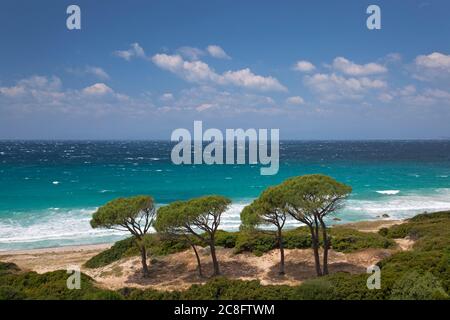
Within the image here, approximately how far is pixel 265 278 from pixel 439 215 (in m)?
21.9

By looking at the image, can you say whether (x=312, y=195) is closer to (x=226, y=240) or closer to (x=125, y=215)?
(x=226, y=240)

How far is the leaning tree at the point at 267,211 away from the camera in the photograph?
19.1 metres

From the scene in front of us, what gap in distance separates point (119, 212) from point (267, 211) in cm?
893

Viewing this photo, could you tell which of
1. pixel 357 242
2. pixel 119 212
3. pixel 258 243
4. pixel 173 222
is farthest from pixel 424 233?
pixel 119 212

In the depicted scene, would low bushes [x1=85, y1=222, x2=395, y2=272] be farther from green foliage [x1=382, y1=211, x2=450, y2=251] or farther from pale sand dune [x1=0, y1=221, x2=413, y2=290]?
green foliage [x1=382, y1=211, x2=450, y2=251]

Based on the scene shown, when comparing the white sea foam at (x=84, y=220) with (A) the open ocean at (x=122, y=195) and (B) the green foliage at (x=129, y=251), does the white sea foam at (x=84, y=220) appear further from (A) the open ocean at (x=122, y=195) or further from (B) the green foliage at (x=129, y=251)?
(B) the green foliage at (x=129, y=251)

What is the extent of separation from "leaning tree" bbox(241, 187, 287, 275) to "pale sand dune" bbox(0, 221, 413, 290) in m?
1.40

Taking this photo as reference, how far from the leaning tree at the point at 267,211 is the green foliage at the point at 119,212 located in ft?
21.6

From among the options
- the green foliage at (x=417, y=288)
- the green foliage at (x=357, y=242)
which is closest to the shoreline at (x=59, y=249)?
the green foliage at (x=357, y=242)

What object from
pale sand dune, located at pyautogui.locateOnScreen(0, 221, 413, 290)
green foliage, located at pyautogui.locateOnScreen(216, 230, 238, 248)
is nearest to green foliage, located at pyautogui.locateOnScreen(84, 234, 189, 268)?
pale sand dune, located at pyautogui.locateOnScreen(0, 221, 413, 290)

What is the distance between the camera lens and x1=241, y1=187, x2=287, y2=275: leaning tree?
19078 mm

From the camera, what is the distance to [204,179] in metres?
79.6
